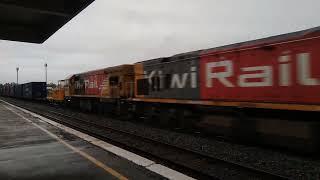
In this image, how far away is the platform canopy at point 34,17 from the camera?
854cm

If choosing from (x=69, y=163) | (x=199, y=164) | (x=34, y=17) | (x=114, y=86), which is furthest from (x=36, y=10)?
(x=114, y=86)

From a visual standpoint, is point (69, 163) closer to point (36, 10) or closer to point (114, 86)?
point (36, 10)

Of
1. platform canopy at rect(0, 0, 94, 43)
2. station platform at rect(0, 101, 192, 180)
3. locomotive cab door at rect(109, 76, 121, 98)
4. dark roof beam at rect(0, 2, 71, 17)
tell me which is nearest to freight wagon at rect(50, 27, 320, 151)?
station platform at rect(0, 101, 192, 180)

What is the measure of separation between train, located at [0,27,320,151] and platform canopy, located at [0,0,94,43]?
588cm

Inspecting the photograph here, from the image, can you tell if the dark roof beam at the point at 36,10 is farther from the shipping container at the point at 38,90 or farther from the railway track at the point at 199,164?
the shipping container at the point at 38,90

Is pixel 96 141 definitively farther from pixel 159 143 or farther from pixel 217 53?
pixel 217 53

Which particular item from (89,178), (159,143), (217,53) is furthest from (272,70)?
(89,178)

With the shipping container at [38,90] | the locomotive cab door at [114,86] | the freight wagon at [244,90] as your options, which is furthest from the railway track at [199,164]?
the shipping container at [38,90]

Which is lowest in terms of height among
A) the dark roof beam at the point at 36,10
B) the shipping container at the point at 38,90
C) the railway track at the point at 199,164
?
the railway track at the point at 199,164

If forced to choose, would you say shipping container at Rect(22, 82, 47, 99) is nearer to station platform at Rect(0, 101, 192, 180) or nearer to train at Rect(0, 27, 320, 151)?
train at Rect(0, 27, 320, 151)

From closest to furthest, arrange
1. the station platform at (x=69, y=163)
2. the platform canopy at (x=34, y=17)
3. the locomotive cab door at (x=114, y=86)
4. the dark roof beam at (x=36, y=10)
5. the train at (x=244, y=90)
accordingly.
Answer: the station platform at (x=69, y=163), the dark roof beam at (x=36, y=10), the platform canopy at (x=34, y=17), the train at (x=244, y=90), the locomotive cab door at (x=114, y=86)

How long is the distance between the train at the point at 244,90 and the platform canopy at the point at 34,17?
588cm

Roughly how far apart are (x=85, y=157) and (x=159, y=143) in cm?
335

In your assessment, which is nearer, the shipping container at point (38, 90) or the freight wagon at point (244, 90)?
the freight wagon at point (244, 90)
